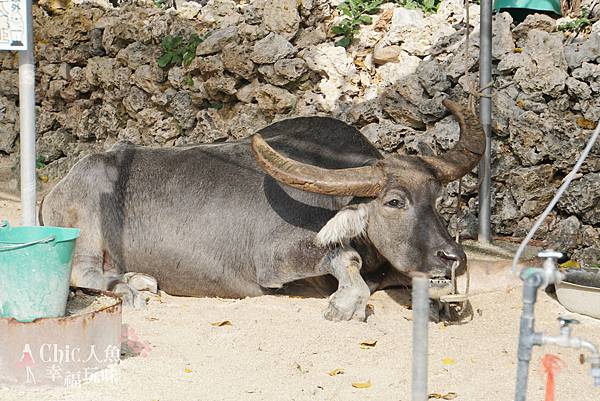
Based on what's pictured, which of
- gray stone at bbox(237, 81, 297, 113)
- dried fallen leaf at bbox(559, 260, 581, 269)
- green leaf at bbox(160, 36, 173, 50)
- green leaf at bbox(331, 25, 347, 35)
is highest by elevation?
green leaf at bbox(331, 25, 347, 35)

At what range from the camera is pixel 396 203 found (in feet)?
15.0

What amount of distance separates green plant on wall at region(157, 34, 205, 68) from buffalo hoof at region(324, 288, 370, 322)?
13.7 feet

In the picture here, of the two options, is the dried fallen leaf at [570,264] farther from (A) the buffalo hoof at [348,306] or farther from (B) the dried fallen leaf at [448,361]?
(B) the dried fallen leaf at [448,361]

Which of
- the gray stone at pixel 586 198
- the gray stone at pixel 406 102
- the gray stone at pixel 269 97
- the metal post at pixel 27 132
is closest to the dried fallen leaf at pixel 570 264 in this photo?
the gray stone at pixel 586 198

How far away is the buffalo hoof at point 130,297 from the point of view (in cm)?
475

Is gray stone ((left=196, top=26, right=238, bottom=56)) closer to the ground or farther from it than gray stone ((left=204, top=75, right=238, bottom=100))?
farther from it

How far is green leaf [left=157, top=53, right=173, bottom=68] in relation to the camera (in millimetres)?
8141

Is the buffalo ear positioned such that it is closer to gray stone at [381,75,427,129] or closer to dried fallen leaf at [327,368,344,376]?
dried fallen leaf at [327,368,344,376]

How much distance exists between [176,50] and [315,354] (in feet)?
16.1

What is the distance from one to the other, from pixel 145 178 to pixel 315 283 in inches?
52.6

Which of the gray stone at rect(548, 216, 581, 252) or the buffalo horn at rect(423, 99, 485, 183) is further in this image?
the gray stone at rect(548, 216, 581, 252)

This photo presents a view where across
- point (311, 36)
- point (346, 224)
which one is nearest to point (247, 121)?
point (311, 36)

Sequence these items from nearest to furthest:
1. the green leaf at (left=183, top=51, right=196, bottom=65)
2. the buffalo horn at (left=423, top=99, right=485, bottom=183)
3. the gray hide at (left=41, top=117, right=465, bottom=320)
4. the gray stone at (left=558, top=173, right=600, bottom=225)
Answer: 1. the buffalo horn at (left=423, top=99, right=485, bottom=183)
2. the gray hide at (left=41, top=117, right=465, bottom=320)
3. the gray stone at (left=558, top=173, right=600, bottom=225)
4. the green leaf at (left=183, top=51, right=196, bottom=65)

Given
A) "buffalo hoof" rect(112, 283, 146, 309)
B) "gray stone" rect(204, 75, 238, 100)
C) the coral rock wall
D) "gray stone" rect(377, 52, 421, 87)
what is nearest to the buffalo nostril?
the coral rock wall
